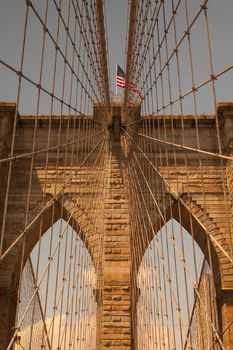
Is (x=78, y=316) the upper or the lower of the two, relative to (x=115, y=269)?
lower

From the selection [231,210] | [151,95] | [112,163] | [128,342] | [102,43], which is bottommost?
[128,342]

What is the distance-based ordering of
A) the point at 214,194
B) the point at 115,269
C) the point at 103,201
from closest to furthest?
the point at 115,269, the point at 103,201, the point at 214,194

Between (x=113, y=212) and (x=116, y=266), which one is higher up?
(x=113, y=212)

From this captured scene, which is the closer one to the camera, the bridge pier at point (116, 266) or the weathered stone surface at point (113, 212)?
the bridge pier at point (116, 266)

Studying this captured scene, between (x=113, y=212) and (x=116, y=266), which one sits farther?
(x=113, y=212)

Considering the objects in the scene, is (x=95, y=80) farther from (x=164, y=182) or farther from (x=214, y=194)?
(x=214, y=194)

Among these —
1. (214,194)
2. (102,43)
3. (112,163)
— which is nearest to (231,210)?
(214,194)

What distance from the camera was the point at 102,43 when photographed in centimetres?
1021

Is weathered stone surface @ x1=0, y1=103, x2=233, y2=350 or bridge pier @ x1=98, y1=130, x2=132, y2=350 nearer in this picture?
bridge pier @ x1=98, y1=130, x2=132, y2=350

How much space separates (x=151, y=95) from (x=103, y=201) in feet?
8.04

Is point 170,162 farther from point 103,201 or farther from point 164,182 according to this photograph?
point 103,201

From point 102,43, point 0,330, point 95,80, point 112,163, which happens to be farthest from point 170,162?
point 0,330

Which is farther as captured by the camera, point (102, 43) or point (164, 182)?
→ point (164, 182)

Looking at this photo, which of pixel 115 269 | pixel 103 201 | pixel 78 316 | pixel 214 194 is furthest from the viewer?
pixel 214 194
